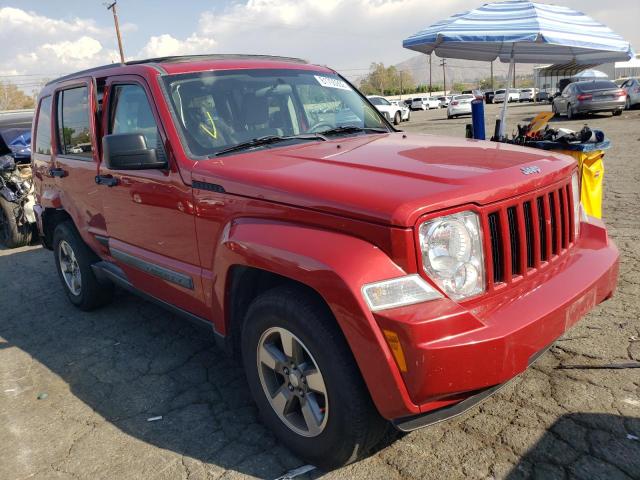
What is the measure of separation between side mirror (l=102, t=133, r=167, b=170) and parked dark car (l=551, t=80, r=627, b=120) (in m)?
19.8

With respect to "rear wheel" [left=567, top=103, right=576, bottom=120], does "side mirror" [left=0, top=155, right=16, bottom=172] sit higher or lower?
higher

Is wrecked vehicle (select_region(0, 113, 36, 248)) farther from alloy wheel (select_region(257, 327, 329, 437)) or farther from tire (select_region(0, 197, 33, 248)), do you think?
alloy wheel (select_region(257, 327, 329, 437))

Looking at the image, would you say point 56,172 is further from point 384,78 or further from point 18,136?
point 384,78

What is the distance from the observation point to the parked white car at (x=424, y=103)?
168ft

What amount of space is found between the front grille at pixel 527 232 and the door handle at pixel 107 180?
250 centimetres

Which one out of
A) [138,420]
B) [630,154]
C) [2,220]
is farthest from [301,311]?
[630,154]

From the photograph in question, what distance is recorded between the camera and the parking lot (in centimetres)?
248

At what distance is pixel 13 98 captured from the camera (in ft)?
230

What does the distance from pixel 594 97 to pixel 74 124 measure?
19.5 meters

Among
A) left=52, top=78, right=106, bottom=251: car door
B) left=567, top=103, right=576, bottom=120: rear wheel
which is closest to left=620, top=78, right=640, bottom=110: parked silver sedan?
left=567, top=103, right=576, bottom=120: rear wheel

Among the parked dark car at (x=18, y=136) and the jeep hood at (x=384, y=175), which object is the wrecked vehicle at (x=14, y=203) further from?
the jeep hood at (x=384, y=175)

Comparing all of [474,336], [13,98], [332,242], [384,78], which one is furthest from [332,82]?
[384,78]

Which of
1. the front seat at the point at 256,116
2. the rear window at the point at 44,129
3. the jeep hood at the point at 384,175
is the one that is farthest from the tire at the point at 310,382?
the rear window at the point at 44,129

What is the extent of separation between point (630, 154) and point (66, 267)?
34.7 feet
